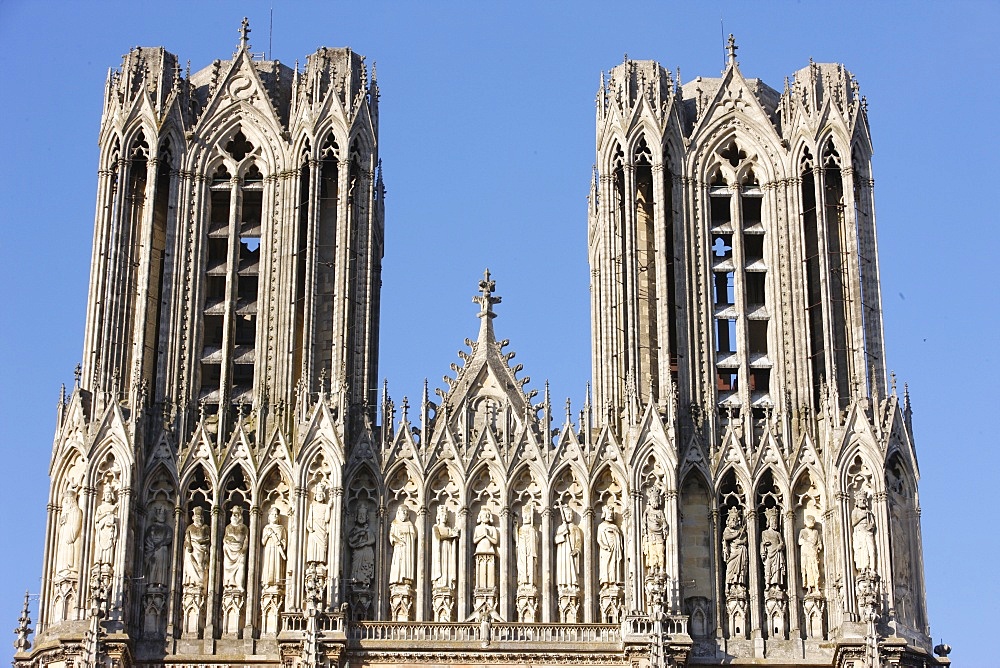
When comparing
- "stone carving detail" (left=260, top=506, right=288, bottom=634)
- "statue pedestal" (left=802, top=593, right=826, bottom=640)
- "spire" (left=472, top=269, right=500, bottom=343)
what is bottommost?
"statue pedestal" (left=802, top=593, right=826, bottom=640)

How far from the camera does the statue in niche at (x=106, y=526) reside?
47625 mm

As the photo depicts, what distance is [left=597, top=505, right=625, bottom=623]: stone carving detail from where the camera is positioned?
47875 mm

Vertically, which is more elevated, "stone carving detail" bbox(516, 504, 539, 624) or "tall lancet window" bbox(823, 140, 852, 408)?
"tall lancet window" bbox(823, 140, 852, 408)

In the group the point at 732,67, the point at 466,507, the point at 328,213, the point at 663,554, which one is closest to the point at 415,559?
the point at 466,507

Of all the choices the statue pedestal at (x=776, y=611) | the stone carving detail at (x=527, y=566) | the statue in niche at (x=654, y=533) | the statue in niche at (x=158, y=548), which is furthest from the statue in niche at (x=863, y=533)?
the statue in niche at (x=158, y=548)

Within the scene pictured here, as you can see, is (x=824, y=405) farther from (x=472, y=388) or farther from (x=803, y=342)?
(x=472, y=388)

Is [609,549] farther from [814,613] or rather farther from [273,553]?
[273,553]

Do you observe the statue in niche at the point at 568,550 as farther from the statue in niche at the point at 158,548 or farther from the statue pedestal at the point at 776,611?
the statue in niche at the point at 158,548

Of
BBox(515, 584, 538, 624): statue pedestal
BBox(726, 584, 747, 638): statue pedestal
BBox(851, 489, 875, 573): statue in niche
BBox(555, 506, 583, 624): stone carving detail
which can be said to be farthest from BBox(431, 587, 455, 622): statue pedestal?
BBox(851, 489, 875, 573): statue in niche

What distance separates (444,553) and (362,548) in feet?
5.66

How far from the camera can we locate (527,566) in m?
48.4

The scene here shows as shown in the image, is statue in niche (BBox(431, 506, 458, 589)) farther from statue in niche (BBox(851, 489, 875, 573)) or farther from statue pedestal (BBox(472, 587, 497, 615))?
statue in niche (BBox(851, 489, 875, 573))

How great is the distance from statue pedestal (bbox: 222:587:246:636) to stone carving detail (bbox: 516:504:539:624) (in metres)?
5.77

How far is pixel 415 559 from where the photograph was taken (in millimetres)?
48438
